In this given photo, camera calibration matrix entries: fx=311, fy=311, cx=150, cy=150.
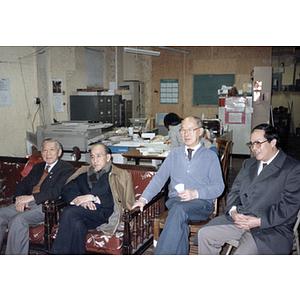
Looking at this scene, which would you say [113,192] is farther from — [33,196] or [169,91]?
[169,91]

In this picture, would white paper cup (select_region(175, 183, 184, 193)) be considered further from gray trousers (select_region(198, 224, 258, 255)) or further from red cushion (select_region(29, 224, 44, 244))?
red cushion (select_region(29, 224, 44, 244))

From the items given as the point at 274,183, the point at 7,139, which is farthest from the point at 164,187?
the point at 7,139

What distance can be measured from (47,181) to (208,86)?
774 cm

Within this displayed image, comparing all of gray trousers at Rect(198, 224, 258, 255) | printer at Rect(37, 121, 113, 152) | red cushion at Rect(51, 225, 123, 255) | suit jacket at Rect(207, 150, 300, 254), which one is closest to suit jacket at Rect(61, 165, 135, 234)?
red cushion at Rect(51, 225, 123, 255)

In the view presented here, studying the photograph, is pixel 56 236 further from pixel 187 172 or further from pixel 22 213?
pixel 187 172

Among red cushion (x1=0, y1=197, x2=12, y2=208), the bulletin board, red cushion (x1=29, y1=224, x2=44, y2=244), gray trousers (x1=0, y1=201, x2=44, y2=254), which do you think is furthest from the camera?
the bulletin board

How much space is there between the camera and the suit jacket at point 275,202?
7.22 ft

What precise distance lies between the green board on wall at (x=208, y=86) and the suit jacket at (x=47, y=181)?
751cm

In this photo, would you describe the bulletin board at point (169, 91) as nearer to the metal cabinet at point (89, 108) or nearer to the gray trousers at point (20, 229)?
the metal cabinet at point (89, 108)

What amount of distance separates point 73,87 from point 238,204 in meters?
5.98

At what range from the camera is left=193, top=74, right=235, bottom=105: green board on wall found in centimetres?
961

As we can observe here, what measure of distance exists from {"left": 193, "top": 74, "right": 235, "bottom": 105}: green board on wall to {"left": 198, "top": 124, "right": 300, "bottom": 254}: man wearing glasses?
24.7 ft

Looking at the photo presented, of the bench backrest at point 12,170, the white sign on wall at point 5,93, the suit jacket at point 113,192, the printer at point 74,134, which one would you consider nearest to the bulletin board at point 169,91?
the printer at point 74,134

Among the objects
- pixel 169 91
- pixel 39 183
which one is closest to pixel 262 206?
pixel 39 183
